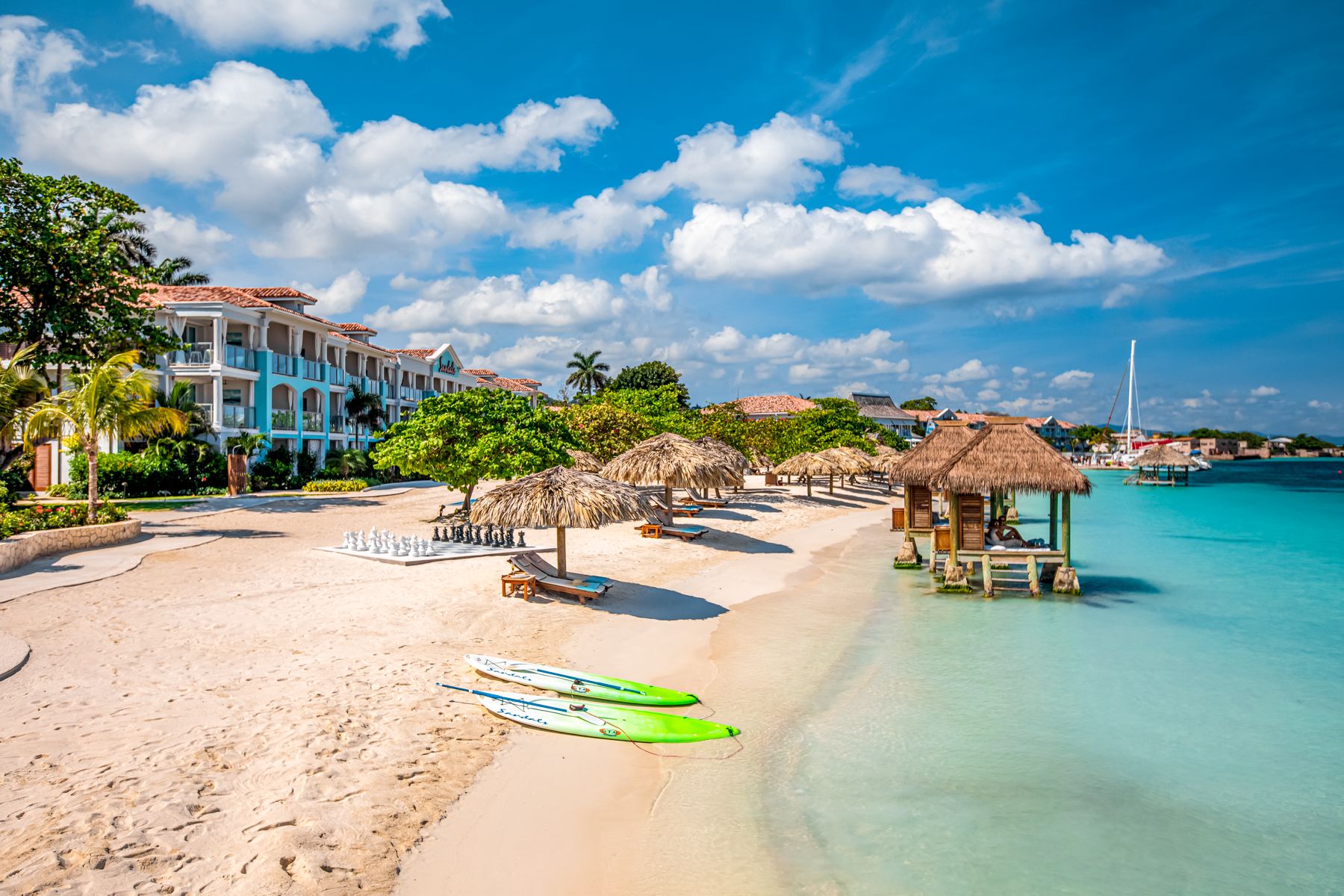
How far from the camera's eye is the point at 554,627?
1220 cm

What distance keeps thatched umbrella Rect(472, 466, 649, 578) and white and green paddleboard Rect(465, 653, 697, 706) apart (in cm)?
358

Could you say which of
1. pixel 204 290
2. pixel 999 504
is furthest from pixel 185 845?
pixel 204 290

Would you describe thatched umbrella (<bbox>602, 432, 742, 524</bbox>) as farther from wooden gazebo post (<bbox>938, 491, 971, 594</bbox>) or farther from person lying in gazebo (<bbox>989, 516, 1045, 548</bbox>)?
person lying in gazebo (<bbox>989, 516, 1045, 548</bbox>)

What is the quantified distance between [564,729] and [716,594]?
26.3 feet

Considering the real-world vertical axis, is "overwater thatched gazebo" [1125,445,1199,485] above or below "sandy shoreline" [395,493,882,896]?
above

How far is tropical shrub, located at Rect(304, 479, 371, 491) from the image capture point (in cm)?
3266

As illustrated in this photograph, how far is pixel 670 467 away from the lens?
21.9 meters

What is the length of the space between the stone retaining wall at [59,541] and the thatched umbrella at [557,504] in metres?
8.72

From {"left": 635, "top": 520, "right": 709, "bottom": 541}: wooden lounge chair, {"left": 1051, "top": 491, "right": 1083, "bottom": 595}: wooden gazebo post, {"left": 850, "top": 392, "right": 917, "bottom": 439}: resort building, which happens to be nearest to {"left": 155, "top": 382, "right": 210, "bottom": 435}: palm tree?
{"left": 635, "top": 520, "right": 709, "bottom": 541}: wooden lounge chair

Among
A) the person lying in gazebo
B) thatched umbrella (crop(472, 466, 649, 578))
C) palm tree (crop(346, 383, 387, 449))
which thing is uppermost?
palm tree (crop(346, 383, 387, 449))

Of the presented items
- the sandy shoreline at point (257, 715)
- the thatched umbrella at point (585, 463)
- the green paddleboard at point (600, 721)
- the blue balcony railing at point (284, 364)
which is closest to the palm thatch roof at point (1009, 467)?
the sandy shoreline at point (257, 715)

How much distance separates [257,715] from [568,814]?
11.6ft

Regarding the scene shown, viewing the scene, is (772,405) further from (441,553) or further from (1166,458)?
(441,553)

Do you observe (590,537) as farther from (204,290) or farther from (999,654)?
(204,290)
